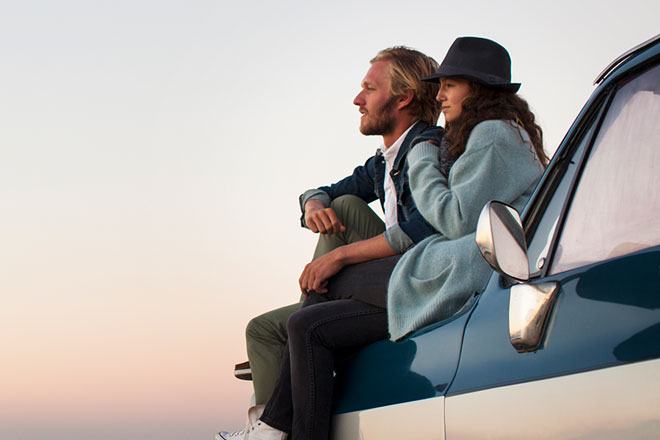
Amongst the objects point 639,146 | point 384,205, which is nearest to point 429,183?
point 384,205

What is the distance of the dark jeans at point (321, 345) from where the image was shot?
325 cm

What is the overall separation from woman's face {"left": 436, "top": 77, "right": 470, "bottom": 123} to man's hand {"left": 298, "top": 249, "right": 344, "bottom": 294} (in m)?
0.79

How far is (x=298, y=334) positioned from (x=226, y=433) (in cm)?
97

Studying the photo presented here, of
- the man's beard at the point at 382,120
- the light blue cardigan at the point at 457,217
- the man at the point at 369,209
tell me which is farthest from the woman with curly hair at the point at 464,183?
the man's beard at the point at 382,120

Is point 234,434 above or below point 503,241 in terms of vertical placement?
below

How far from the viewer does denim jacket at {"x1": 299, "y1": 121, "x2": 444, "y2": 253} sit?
3.47 m

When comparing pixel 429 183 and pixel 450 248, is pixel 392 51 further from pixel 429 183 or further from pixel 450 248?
pixel 450 248

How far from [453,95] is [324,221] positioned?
89 centimetres

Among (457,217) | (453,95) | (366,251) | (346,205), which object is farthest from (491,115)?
(346,205)

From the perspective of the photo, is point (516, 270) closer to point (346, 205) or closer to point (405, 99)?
point (346, 205)

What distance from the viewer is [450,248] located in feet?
9.98

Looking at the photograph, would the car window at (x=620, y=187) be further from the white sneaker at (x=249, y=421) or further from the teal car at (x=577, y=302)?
the white sneaker at (x=249, y=421)

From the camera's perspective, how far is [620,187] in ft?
6.56

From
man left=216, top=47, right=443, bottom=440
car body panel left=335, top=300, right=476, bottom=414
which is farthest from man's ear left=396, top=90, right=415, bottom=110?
car body panel left=335, top=300, right=476, bottom=414
